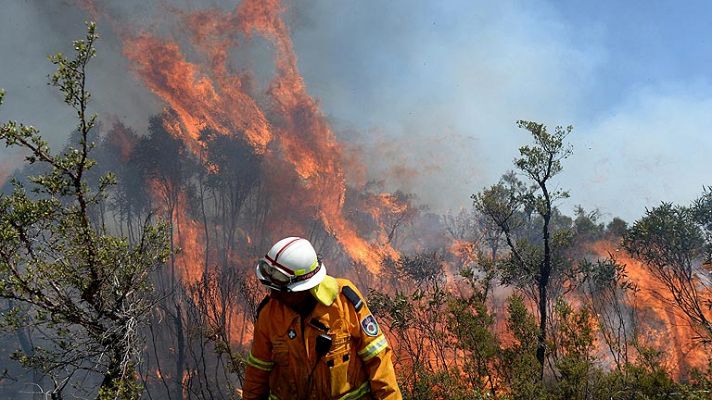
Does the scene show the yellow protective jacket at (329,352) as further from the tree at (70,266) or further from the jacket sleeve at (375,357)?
the tree at (70,266)

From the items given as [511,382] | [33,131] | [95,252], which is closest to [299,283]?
[95,252]

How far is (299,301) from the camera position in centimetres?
289

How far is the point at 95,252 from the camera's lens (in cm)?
588

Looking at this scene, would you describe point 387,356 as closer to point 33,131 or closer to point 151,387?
point 33,131

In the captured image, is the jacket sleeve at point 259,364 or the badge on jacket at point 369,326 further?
the jacket sleeve at point 259,364

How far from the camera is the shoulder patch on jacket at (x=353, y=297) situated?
2914 millimetres

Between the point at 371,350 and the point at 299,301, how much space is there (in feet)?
2.00

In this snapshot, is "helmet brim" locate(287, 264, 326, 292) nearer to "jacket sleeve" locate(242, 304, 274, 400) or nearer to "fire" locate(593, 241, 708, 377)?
"jacket sleeve" locate(242, 304, 274, 400)

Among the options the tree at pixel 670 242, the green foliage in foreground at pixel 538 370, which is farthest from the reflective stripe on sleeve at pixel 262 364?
the tree at pixel 670 242

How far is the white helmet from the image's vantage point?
9.12 ft

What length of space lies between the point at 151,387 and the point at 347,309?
101ft

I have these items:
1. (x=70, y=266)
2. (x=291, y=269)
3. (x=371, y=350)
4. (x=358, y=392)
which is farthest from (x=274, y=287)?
(x=70, y=266)

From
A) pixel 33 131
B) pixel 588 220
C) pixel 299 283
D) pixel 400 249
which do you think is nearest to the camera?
pixel 299 283

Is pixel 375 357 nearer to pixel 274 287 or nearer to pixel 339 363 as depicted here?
pixel 339 363
